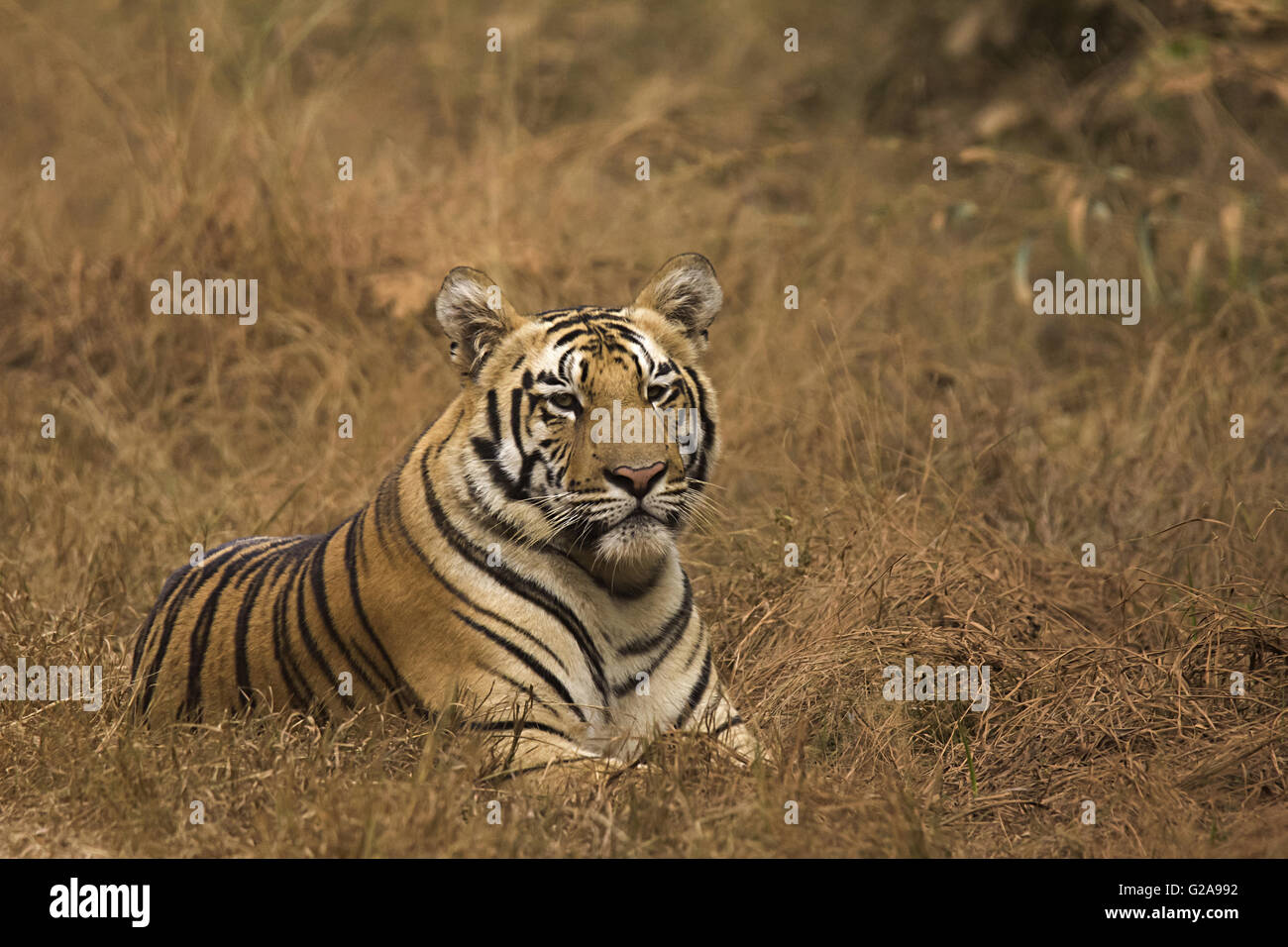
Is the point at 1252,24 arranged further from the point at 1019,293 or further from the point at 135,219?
the point at 135,219

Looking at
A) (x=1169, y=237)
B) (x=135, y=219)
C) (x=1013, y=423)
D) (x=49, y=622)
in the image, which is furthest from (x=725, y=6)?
(x=49, y=622)

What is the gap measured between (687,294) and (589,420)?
0.56 meters

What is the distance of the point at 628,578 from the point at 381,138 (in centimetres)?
583

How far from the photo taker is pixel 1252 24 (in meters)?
6.89
